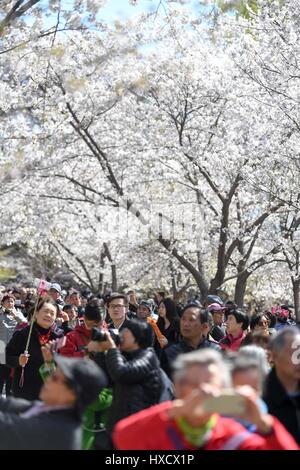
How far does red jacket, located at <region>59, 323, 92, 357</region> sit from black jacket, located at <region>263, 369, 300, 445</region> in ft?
7.88

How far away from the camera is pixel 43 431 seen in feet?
13.3

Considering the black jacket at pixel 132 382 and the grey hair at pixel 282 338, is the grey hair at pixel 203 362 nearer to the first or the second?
the grey hair at pixel 282 338

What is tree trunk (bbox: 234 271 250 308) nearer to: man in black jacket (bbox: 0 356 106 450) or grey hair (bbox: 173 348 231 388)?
man in black jacket (bbox: 0 356 106 450)

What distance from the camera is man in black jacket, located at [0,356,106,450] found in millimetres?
4062

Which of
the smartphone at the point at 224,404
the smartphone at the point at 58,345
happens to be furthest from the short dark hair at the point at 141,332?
the smartphone at the point at 224,404

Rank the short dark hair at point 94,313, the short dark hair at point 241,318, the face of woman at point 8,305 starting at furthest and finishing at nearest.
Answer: the face of woman at point 8,305
the short dark hair at point 241,318
the short dark hair at point 94,313

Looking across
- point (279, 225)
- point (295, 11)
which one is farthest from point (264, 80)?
point (279, 225)

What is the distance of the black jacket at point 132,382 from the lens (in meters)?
5.75

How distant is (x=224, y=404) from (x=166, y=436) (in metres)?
0.54

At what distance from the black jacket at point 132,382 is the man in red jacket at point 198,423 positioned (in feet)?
6.65

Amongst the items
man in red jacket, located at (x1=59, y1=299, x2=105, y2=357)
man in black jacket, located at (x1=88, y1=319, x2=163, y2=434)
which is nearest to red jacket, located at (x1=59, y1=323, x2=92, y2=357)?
man in red jacket, located at (x1=59, y1=299, x2=105, y2=357)

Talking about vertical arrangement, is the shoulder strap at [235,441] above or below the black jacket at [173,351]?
below

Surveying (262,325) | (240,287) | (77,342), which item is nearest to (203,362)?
(77,342)

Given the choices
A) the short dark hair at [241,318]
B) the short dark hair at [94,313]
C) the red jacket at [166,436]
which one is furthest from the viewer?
the short dark hair at [241,318]
